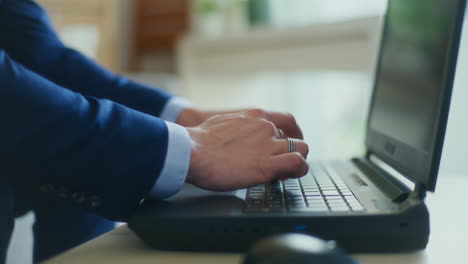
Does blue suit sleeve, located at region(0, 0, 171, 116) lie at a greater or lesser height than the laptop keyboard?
greater

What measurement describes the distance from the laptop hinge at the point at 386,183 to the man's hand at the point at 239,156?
10 cm

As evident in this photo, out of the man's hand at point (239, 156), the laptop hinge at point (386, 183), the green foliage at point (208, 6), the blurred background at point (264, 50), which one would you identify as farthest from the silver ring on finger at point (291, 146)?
the green foliage at point (208, 6)

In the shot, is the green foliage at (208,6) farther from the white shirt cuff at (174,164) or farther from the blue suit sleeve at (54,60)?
the white shirt cuff at (174,164)

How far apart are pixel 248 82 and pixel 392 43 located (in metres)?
1.68

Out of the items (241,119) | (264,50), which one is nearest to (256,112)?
(241,119)

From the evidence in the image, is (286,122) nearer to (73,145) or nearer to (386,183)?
(386,183)

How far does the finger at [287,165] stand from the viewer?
551mm

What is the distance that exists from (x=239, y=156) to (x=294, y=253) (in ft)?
0.83

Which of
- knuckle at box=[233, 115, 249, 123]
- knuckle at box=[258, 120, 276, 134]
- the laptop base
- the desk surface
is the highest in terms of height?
knuckle at box=[233, 115, 249, 123]

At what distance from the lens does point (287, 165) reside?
1.83 ft

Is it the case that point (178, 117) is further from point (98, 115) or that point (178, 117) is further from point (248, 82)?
point (248, 82)

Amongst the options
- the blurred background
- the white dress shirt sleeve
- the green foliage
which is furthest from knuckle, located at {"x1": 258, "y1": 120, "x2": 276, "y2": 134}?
the green foliage

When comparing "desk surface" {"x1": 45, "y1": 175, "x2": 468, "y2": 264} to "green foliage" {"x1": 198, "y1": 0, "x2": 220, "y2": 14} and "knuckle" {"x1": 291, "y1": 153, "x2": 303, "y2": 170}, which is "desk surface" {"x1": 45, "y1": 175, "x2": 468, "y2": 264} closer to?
"knuckle" {"x1": 291, "y1": 153, "x2": 303, "y2": 170}

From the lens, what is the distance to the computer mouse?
0.30 m
